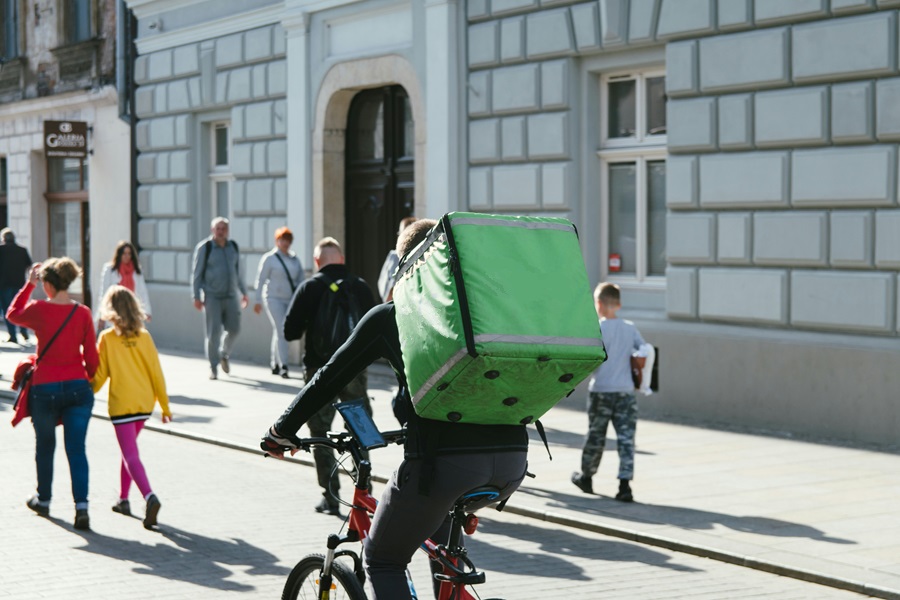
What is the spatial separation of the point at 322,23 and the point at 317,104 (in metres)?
1.01

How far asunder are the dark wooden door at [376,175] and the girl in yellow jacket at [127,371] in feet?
28.9

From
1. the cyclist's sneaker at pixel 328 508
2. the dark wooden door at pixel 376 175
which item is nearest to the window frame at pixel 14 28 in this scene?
the dark wooden door at pixel 376 175

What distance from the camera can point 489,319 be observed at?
157 inches

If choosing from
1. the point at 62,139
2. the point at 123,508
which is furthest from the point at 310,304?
the point at 62,139

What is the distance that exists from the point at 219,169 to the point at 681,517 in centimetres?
1398

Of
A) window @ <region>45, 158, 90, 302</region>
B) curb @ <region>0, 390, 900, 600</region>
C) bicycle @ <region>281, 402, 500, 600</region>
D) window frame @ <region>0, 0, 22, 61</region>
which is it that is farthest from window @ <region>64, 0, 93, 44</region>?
bicycle @ <region>281, 402, 500, 600</region>

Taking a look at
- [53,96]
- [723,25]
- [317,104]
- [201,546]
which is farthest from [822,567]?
[53,96]

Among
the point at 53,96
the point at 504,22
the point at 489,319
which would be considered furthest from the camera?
the point at 53,96

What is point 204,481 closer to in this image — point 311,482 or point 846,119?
point 311,482

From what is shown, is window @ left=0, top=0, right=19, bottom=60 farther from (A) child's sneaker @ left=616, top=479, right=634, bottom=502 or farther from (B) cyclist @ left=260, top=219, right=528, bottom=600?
(B) cyclist @ left=260, top=219, right=528, bottom=600

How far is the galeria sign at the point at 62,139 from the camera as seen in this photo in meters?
24.0

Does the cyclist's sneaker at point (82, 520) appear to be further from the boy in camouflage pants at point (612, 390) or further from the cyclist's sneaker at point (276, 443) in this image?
the cyclist's sneaker at point (276, 443)

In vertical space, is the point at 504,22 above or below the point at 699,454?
above

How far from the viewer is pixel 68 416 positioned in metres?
8.74
